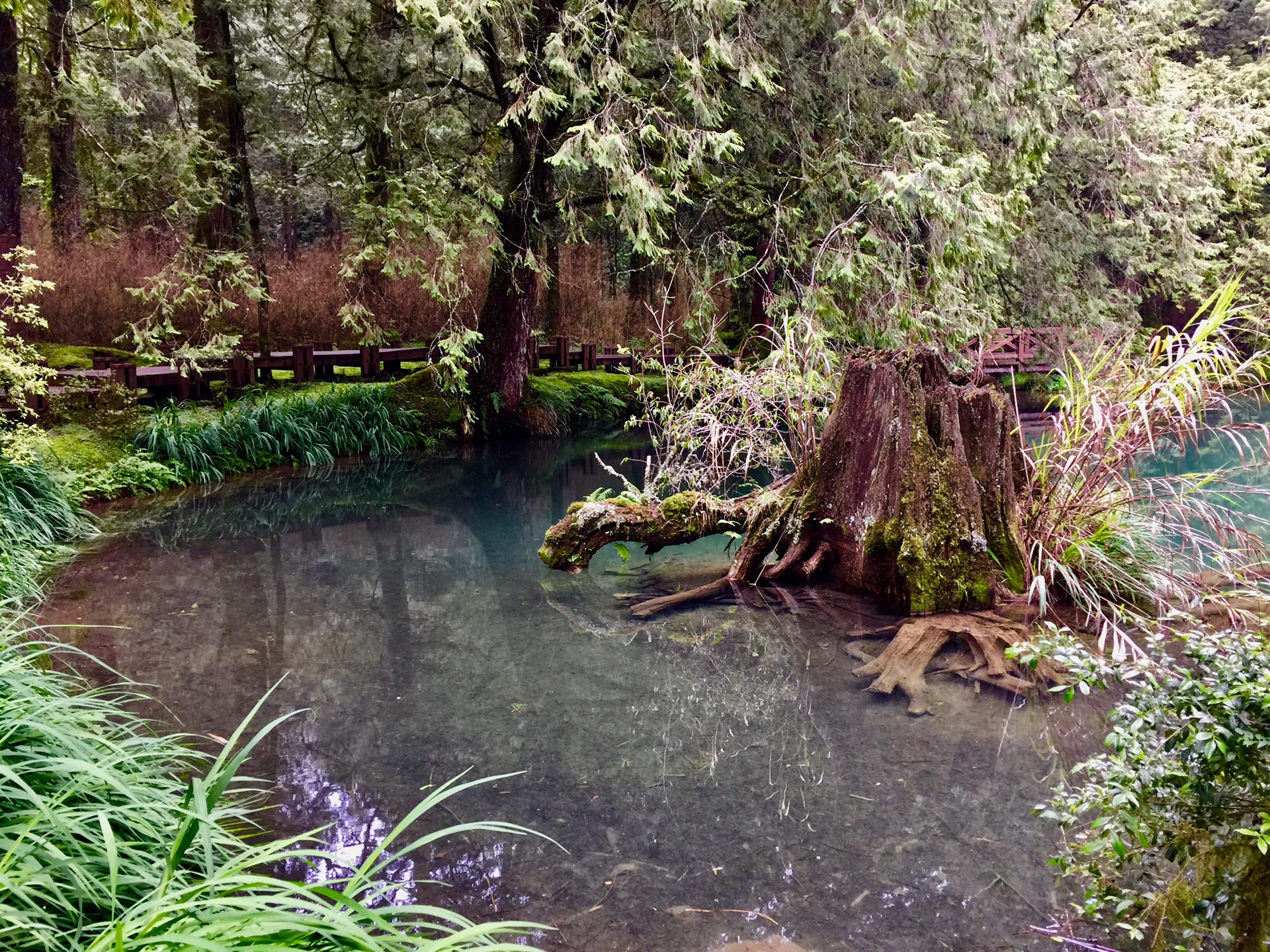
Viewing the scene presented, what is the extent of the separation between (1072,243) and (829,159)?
5309mm

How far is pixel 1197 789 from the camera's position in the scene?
227 centimetres

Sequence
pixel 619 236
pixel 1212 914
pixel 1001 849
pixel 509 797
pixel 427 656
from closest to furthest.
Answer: pixel 1212 914
pixel 1001 849
pixel 509 797
pixel 427 656
pixel 619 236

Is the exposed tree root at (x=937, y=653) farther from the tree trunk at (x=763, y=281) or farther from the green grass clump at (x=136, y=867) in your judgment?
the tree trunk at (x=763, y=281)

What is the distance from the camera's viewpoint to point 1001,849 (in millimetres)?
3238

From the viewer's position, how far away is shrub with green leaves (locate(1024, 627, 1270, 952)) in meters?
2.19

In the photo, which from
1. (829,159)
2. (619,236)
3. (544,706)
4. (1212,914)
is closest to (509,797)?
(544,706)

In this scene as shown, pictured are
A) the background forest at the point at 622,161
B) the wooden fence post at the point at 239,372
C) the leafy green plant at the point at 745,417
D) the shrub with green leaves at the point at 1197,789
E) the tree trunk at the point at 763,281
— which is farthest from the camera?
the wooden fence post at the point at 239,372

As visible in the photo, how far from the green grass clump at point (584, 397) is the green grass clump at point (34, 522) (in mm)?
6952

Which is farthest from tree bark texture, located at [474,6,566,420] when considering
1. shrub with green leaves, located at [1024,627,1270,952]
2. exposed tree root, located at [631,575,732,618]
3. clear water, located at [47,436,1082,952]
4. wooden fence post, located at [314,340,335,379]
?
shrub with green leaves, located at [1024,627,1270,952]

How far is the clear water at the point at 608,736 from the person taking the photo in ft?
9.80

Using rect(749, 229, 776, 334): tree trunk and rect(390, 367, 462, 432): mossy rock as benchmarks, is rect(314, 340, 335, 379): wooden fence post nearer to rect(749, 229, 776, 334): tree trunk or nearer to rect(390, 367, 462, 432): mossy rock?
rect(390, 367, 462, 432): mossy rock

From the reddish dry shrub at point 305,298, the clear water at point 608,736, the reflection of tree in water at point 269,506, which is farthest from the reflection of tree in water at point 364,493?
the reddish dry shrub at point 305,298

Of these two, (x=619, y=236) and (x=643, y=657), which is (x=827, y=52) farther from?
(x=643, y=657)

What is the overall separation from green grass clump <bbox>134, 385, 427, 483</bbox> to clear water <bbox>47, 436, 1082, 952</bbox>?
2.27 m
